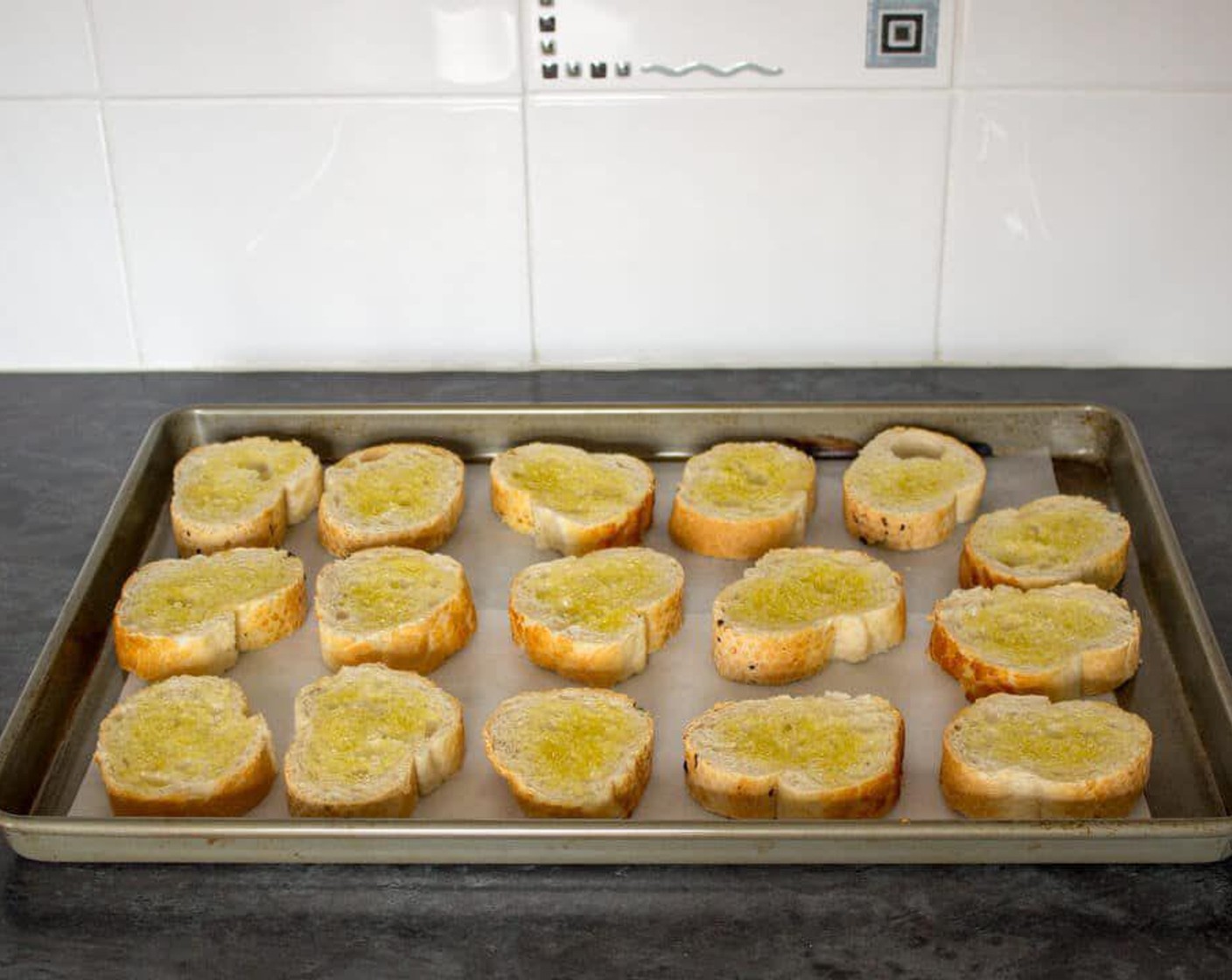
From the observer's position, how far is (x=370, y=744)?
64.7 inches

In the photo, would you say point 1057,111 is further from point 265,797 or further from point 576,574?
point 265,797

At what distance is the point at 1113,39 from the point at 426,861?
4.85 feet

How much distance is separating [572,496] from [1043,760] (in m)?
0.75

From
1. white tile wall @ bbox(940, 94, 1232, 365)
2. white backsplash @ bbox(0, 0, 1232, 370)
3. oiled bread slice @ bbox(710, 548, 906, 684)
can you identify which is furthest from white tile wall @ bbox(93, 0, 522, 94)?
oiled bread slice @ bbox(710, 548, 906, 684)

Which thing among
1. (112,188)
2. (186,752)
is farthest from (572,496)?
(112,188)

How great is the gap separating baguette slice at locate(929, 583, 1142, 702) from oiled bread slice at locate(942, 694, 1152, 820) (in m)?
0.07

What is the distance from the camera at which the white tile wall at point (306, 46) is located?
7.12 feet

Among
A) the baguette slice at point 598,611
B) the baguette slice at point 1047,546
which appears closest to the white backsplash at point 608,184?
the baguette slice at point 1047,546

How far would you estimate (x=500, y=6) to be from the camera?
2.16 m

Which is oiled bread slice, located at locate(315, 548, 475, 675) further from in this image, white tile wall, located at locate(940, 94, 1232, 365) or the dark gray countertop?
white tile wall, located at locate(940, 94, 1232, 365)

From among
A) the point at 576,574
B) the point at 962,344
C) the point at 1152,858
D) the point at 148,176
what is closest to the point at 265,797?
the point at 576,574

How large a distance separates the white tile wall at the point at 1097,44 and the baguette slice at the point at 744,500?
24.1 inches

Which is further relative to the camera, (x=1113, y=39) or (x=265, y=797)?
(x=1113, y=39)

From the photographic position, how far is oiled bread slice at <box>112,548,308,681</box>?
181cm
